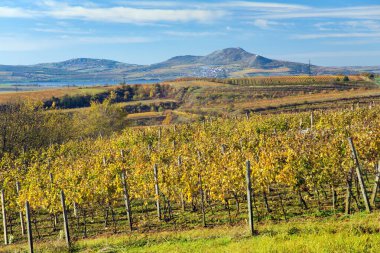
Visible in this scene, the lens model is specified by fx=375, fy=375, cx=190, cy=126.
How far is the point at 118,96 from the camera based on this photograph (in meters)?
103

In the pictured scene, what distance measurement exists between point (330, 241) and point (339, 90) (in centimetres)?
8886

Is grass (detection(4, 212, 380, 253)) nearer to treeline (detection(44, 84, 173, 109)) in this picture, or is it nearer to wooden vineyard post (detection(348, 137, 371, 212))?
wooden vineyard post (detection(348, 137, 371, 212))

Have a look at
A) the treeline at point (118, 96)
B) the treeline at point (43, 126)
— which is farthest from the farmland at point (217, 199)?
the treeline at point (118, 96)

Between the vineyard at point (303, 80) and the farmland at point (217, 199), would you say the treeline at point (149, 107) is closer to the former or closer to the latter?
the vineyard at point (303, 80)

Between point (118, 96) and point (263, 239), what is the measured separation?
311 feet

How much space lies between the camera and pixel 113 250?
1313 cm

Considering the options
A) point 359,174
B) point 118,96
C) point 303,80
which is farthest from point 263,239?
point 303,80

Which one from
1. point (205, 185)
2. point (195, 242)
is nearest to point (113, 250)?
point (195, 242)

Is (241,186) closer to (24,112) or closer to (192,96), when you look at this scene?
(24,112)

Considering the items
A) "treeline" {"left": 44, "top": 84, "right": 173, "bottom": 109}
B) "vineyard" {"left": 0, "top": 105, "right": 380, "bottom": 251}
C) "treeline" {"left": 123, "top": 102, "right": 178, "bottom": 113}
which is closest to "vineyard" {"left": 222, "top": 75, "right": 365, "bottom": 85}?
"treeline" {"left": 44, "top": 84, "right": 173, "bottom": 109}

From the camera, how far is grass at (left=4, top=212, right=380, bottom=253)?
10398 millimetres

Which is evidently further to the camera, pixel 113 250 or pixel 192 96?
pixel 192 96

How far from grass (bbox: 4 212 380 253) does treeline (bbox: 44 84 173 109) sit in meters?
76.1

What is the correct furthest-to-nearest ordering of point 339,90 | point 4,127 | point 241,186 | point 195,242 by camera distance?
1. point 339,90
2. point 4,127
3. point 241,186
4. point 195,242
